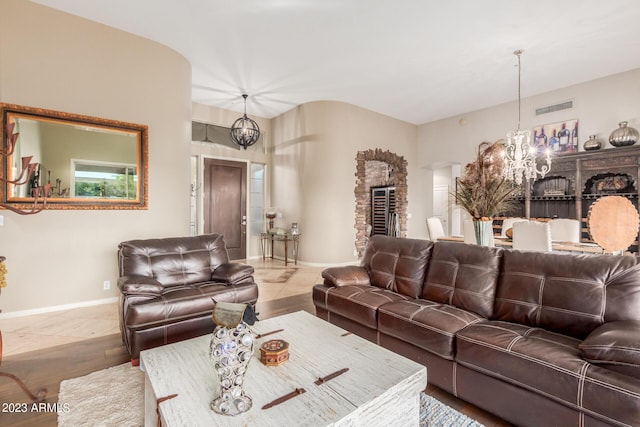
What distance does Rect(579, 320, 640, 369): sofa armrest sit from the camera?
134 centimetres

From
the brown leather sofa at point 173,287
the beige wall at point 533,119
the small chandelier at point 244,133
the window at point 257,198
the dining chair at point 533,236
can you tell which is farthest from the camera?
the window at point 257,198

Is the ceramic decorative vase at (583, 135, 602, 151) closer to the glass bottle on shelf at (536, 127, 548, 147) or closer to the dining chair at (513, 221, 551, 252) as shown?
the glass bottle on shelf at (536, 127, 548, 147)

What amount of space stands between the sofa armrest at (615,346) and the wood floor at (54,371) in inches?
25.7

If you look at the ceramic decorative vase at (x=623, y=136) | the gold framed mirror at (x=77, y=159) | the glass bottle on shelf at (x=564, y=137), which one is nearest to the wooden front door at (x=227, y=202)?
the gold framed mirror at (x=77, y=159)

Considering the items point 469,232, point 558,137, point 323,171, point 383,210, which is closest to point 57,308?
point 323,171

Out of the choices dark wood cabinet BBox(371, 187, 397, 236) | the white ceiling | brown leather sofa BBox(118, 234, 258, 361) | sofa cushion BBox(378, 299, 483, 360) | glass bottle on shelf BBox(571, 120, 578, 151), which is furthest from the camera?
dark wood cabinet BBox(371, 187, 397, 236)

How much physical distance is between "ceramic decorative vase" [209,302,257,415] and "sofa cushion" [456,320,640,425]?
132cm

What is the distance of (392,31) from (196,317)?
3979 millimetres

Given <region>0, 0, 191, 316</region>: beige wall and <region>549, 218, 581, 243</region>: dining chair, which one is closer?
<region>0, 0, 191, 316</region>: beige wall

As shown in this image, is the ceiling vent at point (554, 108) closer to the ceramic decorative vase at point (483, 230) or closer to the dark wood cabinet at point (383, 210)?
the dark wood cabinet at point (383, 210)

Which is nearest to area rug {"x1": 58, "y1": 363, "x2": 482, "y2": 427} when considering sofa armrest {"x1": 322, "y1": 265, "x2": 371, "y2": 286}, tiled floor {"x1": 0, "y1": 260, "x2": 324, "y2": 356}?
tiled floor {"x1": 0, "y1": 260, "x2": 324, "y2": 356}

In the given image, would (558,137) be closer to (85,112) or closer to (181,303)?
(181,303)

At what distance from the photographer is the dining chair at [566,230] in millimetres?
4203

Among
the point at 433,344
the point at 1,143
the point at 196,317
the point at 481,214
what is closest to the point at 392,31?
the point at 481,214
